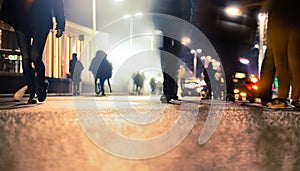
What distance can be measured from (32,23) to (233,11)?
5179 mm

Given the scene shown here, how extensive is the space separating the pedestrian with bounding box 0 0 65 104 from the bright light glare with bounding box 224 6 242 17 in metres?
4.16

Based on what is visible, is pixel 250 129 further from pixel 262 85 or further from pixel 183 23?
pixel 183 23

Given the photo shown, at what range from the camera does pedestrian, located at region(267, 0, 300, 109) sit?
6.06m

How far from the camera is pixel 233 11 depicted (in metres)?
10.5

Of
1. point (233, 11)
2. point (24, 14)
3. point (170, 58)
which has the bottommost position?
point (170, 58)

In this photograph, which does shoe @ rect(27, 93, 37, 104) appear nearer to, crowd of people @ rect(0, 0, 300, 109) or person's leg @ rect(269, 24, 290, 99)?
crowd of people @ rect(0, 0, 300, 109)

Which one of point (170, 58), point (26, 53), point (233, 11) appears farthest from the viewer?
point (233, 11)

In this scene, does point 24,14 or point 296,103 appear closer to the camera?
point 296,103

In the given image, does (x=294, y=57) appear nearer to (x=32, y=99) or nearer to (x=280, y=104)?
(x=280, y=104)

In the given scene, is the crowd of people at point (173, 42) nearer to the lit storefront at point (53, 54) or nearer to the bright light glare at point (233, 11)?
the bright light glare at point (233, 11)

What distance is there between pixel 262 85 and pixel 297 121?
2.60m

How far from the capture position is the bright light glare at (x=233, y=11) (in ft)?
32.9

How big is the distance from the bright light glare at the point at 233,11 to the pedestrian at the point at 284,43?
143 inches

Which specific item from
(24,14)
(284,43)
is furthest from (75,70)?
(284,43)
